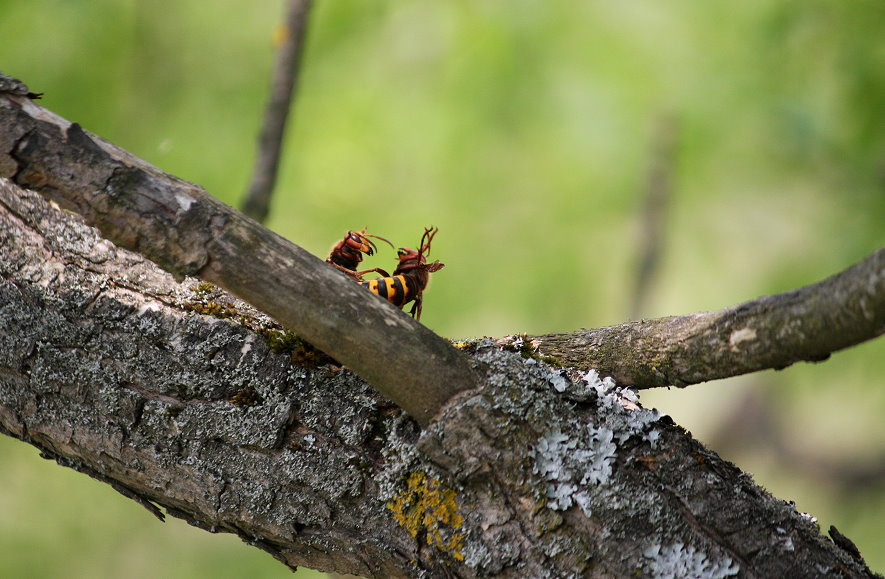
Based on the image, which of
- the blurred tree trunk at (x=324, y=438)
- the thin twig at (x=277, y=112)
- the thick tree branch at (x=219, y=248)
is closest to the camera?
the thick tree branch at (x=219, y=248)

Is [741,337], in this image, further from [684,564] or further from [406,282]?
[406,282]

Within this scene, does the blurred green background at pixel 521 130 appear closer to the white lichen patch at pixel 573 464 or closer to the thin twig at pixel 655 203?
the thin twig at pixel 655 203

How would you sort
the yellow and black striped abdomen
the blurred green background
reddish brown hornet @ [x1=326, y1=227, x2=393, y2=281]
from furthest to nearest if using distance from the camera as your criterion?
the blurred green background < reddish brown hornet @ [x1=326, y1=227, x2=393, y2=281] < the yellow and black striped abdomen

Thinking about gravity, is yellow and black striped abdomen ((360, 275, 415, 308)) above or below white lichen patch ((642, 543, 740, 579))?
above

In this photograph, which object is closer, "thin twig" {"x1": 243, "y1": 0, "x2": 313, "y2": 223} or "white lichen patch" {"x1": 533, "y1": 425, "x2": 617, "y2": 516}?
"white lichen patch" {"x1": 533, "y1": 425, "x2": 617, "y2": 516}

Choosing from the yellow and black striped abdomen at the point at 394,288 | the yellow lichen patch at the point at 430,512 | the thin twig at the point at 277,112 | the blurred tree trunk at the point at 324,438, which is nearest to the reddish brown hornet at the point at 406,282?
the yellow and black striped abdomen at the point at 394,288

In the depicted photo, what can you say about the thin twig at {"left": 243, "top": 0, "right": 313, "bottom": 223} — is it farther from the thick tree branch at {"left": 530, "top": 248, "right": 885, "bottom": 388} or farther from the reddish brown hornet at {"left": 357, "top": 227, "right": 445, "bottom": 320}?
the thick tree branch at {"left": 530, "top": 248, "right": 885, "bottom": 388}

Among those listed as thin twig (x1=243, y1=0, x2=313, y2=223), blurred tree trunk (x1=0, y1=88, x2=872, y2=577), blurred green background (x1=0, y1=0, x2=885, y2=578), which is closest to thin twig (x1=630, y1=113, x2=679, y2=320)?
blurred green background (x1=0, y1=0, x2=885, y2=578)
